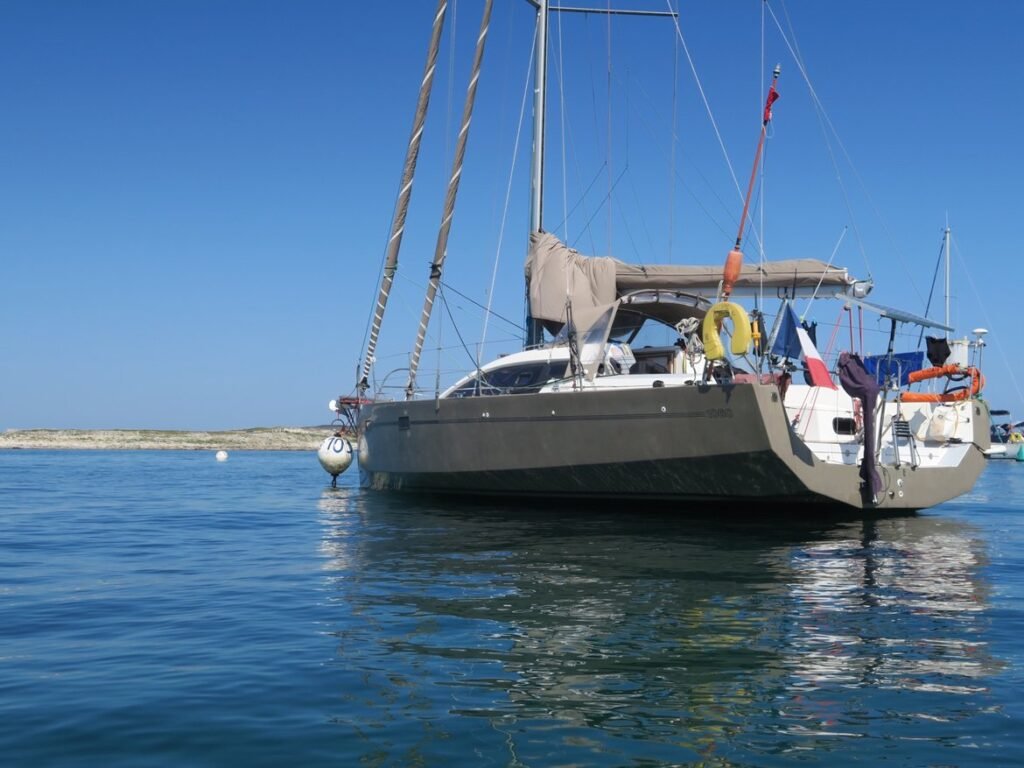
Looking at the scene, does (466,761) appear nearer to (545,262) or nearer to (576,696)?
(576,696)

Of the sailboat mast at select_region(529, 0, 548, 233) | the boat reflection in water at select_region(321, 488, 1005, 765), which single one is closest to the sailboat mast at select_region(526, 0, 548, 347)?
the sailboat mast at select_region(529, 0, 548, 233)

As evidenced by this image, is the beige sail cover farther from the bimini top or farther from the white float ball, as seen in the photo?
the white float ball

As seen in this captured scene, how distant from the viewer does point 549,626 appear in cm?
634

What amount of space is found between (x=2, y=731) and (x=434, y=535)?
756 centimetres

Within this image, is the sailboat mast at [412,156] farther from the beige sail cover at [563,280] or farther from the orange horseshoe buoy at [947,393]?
the orange horseshoe buoy at [947,393]

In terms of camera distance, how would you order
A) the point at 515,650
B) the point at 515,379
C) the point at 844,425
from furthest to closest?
the point at 515,379
the point at 844,425
the point at 515,650

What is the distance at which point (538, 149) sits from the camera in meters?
18.4

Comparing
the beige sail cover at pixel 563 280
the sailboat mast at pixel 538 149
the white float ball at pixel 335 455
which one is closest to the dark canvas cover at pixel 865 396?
the beige sail cover at pixel 563 280

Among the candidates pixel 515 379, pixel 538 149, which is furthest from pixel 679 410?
pixel 538 149

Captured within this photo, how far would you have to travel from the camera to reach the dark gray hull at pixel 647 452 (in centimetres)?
1123

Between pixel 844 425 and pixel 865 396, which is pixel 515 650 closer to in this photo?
pixel 865 396

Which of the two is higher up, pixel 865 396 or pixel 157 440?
pixel 865 396

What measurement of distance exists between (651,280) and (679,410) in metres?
4.70

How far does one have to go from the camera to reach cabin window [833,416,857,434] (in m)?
13.6
